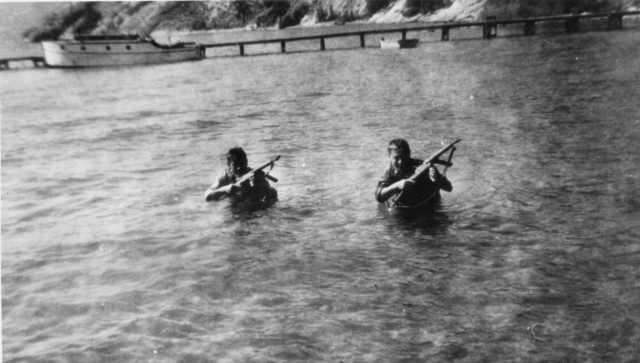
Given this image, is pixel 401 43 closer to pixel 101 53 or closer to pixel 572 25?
pixel 572 25

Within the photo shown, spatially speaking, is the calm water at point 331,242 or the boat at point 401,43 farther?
the boat at point 401,43

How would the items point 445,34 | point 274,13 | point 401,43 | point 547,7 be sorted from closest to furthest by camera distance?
point 401,43, point 445,34, point 547,7, point 274,13

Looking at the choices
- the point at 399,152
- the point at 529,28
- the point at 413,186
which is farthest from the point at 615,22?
the point at 399,152

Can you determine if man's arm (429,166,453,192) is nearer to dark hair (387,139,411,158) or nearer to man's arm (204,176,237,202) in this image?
dark hair (387,139,411,158)

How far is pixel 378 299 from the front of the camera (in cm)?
845

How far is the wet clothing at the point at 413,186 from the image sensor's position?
452 inches

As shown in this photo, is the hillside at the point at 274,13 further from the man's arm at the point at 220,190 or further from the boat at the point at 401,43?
the man's arm at the point at 220,190

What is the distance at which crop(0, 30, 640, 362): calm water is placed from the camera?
755 cm

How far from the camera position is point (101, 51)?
56.0 m

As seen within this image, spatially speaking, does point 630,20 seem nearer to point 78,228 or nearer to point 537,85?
point 537,85

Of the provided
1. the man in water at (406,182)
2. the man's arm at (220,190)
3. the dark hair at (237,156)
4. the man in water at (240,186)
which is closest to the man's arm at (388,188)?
the man in water at (406,182)

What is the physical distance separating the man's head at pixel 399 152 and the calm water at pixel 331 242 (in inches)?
48.4

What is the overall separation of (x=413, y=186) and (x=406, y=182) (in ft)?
1.61

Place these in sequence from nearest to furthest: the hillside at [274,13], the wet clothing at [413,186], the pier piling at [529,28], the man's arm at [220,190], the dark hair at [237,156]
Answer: the wet clothing at [413,186] → the dark hair at [237,156] → the man's arm at [220,190] → the pier piling at [529,28] → the hillside at [274,13]
